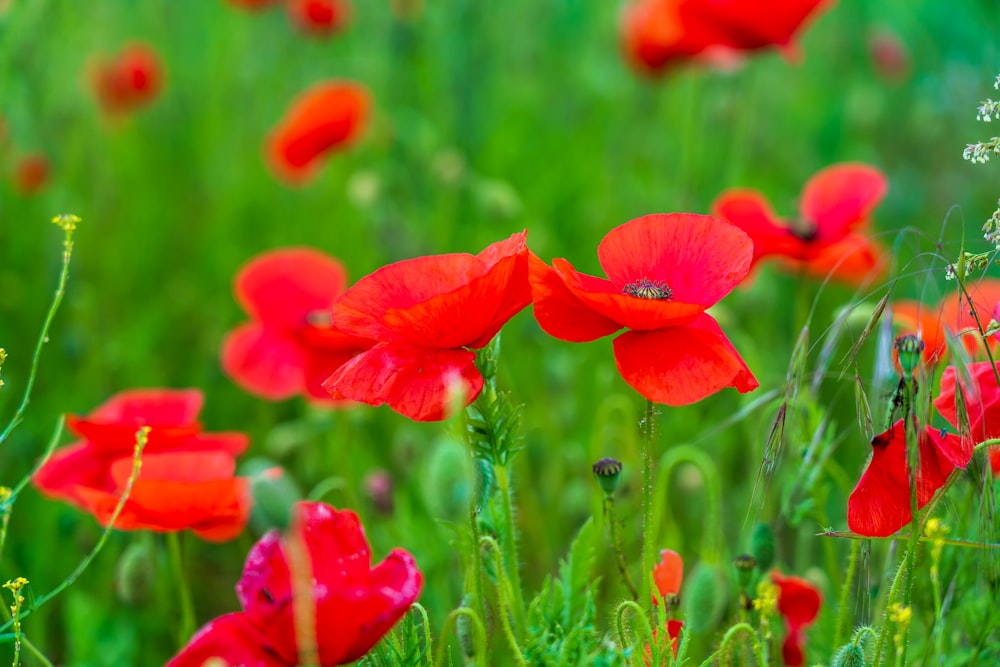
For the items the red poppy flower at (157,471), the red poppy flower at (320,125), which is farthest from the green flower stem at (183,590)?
the red poppy flower at (320,125)

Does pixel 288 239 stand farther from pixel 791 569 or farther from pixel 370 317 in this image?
pixel 370 317

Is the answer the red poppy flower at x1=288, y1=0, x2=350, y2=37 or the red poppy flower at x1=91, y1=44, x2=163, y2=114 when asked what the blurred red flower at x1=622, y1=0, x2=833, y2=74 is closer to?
the red poppy flower at x1=288, y1=0, x2=350, y2=37

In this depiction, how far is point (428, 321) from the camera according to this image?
88cm

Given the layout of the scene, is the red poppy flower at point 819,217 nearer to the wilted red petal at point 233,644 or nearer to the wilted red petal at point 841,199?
the wilted red petal at point 841,199

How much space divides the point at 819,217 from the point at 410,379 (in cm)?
A: 83

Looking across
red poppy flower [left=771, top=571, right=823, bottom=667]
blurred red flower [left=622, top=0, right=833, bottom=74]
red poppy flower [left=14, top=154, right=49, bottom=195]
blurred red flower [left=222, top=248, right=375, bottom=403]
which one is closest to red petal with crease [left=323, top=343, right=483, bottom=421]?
red poppy flower [left=771, top=571, right=823, bottom=667]

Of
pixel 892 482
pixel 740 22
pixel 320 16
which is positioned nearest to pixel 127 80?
pixel 320 16

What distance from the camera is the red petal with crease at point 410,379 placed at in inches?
33.8

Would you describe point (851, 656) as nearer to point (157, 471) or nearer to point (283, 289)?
point (157, 471)

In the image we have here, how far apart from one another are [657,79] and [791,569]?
1.58 metres

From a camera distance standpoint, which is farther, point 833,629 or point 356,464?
point 356,464

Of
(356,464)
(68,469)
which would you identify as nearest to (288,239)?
(356,464)

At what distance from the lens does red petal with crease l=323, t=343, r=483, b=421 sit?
86cm

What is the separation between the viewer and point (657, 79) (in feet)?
10.3
